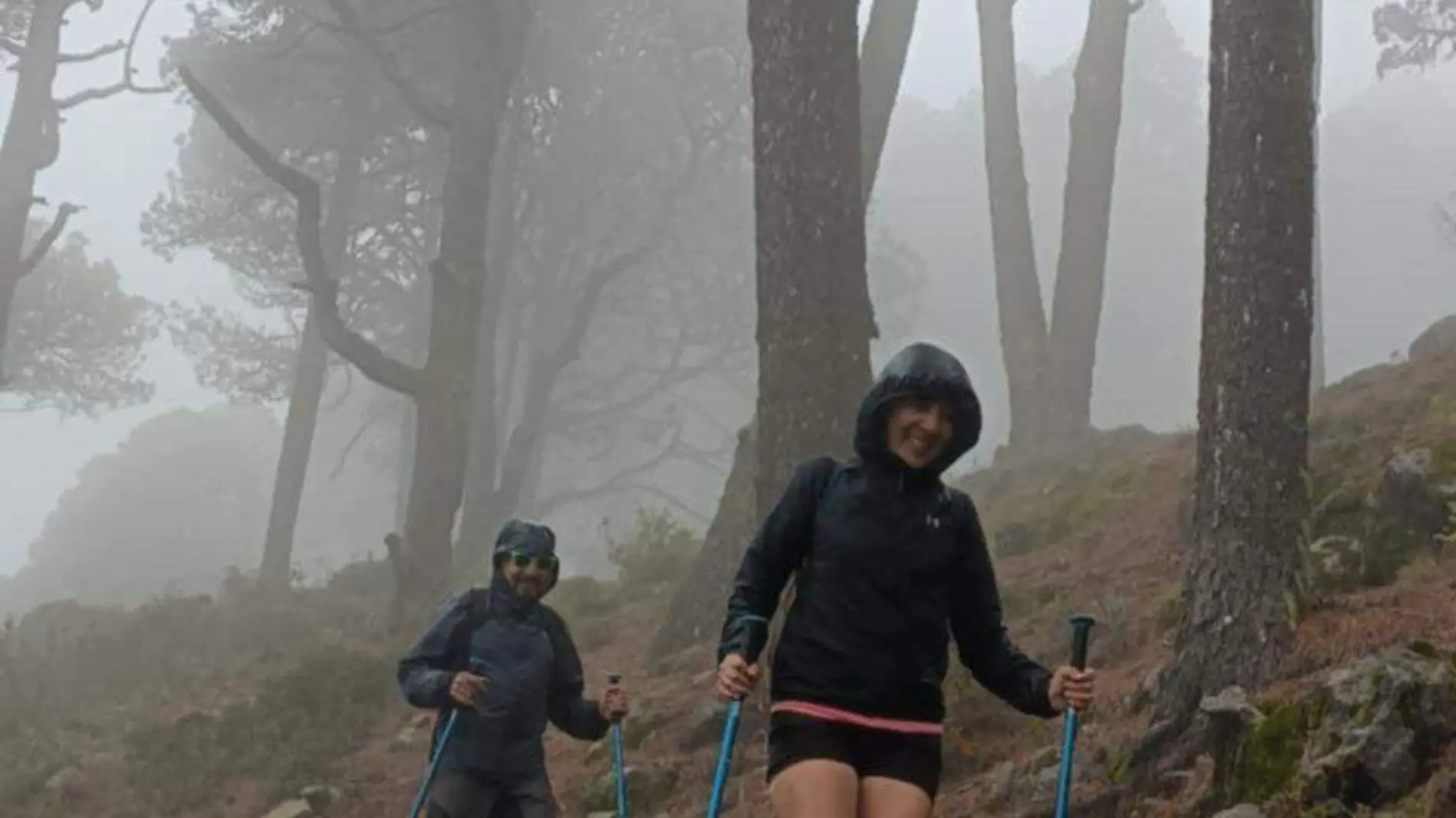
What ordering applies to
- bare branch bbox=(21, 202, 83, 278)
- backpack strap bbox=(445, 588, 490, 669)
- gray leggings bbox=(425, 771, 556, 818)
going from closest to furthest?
gray leggings bbox=(425, 771, 556, 818) → backpack strap bbox=(445, 588, 490, 669) → bare branch bbox=(21, 202, 83, 278)

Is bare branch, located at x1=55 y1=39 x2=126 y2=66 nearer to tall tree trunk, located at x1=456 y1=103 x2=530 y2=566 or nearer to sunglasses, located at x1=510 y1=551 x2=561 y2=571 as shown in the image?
tall tree trunk, located at x1=456 y1=103 x2=530 y2=566

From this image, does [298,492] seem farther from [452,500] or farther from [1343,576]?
[1343,576]

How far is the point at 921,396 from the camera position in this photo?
3840mm

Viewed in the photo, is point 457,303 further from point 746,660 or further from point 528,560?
point 746,660

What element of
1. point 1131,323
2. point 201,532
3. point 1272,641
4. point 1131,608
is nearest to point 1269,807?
Result: point 1272,641

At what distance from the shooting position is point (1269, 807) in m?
4.98

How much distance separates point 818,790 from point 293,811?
6.98m

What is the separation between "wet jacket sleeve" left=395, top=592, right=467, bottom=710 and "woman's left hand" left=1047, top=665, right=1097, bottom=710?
2487 mm

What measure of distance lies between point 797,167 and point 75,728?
8.45 metres

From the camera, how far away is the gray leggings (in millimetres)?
5539

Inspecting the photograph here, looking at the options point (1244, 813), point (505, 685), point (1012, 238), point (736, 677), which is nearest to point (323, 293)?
point (1012, 238)

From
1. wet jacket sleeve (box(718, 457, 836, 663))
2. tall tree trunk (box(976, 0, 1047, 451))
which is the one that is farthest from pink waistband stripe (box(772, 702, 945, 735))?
tall tree trunk (box(976, 0, 1047, 451))

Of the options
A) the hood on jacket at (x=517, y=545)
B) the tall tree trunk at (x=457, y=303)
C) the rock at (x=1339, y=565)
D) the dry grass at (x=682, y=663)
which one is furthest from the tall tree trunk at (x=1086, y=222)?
the hood on jacket at (x=517, y=545)

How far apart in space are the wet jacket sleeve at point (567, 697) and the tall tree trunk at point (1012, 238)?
10.3 meters
